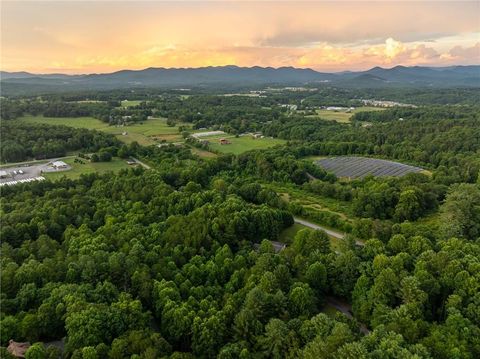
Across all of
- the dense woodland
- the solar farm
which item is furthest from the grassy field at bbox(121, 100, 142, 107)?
the dense woodland

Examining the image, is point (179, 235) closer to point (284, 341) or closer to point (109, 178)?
point (284, 341)

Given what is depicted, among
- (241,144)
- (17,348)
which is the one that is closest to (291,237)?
(17,348)

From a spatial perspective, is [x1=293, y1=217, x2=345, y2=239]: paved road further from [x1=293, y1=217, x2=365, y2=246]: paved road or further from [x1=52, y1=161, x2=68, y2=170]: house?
[x1=52, y1=161, x2=68, y2=170]: house

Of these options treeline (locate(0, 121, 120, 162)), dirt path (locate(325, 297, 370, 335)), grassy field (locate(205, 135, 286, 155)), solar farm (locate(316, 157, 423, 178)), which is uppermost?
treeline (locate(0, 121, 120, 162))

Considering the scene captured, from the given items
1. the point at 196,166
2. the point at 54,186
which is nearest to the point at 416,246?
the point at 196,166

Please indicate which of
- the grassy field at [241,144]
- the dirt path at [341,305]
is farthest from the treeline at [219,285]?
the grassy field at [241,144]
